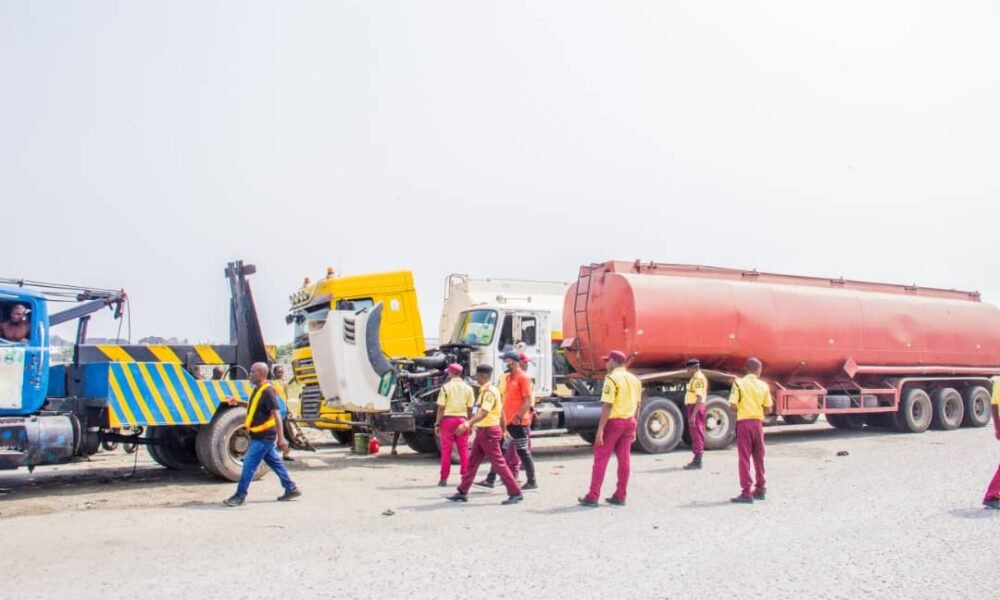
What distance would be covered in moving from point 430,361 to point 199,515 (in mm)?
5821

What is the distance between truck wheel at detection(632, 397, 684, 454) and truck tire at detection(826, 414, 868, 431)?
6.80 meters

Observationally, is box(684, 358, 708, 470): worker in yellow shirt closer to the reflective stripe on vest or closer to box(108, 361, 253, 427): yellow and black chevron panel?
the reflective stripe on vest

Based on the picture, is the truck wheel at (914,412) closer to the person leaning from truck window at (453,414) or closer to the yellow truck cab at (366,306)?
the yellow truck cab at (366,306)

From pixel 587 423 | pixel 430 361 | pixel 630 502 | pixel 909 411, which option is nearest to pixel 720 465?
pixel 587 423

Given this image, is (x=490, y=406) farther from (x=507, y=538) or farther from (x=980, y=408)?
(x=980, y=408)

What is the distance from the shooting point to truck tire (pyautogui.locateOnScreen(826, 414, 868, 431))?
65.4 feet

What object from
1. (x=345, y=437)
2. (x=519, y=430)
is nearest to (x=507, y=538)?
(x=519, y=430)

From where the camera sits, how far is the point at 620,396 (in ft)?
29.1

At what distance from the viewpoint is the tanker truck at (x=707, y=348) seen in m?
13.7

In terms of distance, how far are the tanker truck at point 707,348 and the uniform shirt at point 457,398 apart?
2833mm

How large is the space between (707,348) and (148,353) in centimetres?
972

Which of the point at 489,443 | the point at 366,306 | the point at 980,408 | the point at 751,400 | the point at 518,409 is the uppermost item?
the point at 366,306

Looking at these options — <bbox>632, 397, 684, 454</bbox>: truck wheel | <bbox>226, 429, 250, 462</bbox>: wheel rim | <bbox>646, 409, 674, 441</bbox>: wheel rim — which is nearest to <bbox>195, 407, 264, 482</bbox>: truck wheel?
<bbox>226, 429, 250, 462</bbox>: wheel rim

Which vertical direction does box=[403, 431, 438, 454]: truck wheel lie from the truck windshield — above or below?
below
